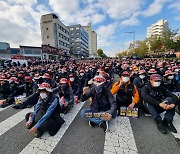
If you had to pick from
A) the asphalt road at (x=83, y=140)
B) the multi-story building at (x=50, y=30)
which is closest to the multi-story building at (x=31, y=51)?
the multi-story building at (x=50, y=30)

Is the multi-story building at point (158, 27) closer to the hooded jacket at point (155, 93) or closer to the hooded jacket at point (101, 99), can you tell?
the hooded jacket at point (155, 93)

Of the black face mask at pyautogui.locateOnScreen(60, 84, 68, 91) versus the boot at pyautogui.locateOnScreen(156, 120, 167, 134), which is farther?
the black face mask at pyautogui.locateOnScreen(60, 84, 68, 91)

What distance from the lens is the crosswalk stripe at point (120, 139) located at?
3.07 m

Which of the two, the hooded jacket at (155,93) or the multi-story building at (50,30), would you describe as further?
the multi-story building at (50,30)

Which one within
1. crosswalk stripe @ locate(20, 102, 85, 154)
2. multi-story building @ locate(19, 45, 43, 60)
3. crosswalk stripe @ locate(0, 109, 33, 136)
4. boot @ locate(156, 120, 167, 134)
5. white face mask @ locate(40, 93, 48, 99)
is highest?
multi-story building @ locate(19, 45, 43, 60)

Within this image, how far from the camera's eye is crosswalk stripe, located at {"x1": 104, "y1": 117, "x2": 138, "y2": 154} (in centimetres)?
307

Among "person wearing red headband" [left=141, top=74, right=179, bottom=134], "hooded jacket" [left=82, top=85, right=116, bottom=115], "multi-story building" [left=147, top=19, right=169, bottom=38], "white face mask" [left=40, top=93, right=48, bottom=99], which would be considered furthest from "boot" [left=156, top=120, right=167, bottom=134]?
"multi-story building" [left=147, top=19, right=169, bottom=38]

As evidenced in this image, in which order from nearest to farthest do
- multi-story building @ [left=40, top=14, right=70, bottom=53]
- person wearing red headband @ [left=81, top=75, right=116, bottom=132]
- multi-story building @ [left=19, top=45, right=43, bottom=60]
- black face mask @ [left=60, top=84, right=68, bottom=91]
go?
1. person wearing red headband @ [left=81, top=75, right=116, bottom=132]
2. black face mask @ [left=60, top=84, right=68, bottom=91]
3. multi-story building @ [left=19, top=45, right=43, bottom=60]
4. multi-story building @ [left=40, top=14, right=70, bottom=53]

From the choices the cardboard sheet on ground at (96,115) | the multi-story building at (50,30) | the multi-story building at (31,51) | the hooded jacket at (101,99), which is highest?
the multi-story building at (50,30)

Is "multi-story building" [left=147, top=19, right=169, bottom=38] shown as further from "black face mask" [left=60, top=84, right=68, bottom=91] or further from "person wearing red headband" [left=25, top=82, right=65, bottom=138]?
"person wearing red headband" [left=25, top=82, right=65, bottom=138]

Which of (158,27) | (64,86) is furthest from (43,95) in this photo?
(158,27)

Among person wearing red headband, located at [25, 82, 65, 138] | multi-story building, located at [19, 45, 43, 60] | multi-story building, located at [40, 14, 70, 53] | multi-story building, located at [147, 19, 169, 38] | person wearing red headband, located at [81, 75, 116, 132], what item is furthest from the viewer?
multi-story building, located at [147, 19, 169, 38]

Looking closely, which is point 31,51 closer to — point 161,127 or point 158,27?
point 161,127

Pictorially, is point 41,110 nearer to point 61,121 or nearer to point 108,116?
point 61,121
